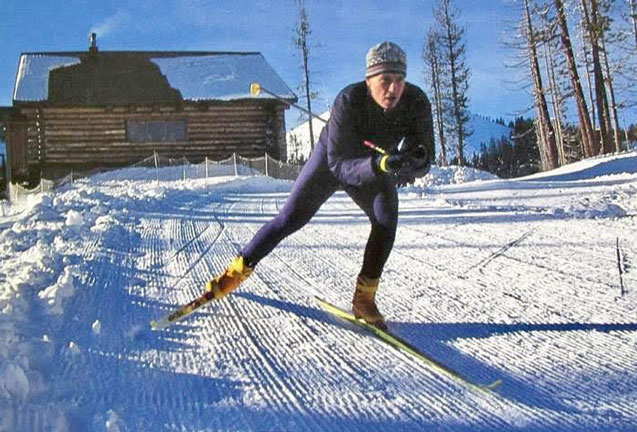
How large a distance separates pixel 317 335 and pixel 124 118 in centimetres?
2334

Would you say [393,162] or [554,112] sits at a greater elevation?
[554,112]

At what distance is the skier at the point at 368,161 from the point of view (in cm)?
326

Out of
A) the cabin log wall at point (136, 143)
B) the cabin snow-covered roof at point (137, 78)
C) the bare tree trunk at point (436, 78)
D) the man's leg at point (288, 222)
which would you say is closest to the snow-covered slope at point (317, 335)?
the man's leg at point (288, 222)

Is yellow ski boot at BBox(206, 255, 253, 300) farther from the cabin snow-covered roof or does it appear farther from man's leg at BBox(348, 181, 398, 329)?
the cabin snow-covered roof

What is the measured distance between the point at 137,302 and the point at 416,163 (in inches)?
87.2

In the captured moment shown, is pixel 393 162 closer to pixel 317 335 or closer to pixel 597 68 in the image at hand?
pixel 317 335

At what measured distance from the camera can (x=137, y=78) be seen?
25.8 metres

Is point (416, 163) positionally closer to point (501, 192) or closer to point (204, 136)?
point (501, 192)

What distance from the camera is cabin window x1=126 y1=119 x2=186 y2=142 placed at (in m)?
24.6

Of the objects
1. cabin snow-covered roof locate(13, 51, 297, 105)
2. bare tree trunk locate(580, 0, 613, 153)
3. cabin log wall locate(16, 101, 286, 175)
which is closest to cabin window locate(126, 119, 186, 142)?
cabin log wall locate(16, 101, 286, 175)

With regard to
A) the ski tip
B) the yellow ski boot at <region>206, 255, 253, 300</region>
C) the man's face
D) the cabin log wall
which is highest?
the cabin log wall

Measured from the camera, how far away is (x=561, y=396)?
2281 millimetres

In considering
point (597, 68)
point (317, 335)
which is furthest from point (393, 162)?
point (597, 68)

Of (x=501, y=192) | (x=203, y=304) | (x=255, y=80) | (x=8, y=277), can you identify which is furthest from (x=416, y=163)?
(x=255, y=80)
